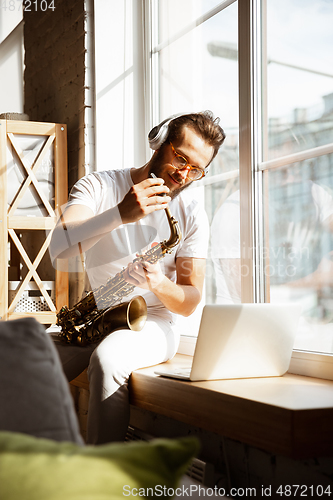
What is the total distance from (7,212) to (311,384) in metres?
1.91

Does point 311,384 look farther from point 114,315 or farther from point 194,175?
point 194,175

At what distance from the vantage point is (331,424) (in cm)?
114

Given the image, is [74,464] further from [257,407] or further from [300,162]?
[300,162]

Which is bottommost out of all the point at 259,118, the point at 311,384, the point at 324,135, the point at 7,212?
the point at 311,384

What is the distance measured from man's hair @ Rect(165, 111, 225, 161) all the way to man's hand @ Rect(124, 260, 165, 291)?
0.55m

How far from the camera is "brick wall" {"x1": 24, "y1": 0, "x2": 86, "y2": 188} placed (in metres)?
2.80

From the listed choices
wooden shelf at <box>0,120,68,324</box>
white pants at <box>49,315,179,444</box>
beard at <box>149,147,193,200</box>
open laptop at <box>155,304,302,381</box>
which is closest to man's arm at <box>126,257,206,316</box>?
white pants at <box>49,315,179,444</box>

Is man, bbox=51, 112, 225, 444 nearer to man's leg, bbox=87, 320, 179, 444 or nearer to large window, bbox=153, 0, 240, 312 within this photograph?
man's leg, bbox=87, 320, 179, 444

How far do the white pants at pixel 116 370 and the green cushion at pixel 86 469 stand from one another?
1.07m

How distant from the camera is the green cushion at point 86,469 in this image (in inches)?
19.6

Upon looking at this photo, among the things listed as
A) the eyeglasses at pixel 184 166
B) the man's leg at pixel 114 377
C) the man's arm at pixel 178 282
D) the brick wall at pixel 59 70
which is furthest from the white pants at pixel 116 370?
the brick wall at pixel 59 70

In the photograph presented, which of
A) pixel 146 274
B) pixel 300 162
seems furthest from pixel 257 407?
pixel 300 162

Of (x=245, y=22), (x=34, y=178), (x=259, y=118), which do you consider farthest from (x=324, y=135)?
(x=34, y=178)

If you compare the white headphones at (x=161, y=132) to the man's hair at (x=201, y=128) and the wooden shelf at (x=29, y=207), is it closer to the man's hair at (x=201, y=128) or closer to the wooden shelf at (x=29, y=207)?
the man's hair at (x=201, y=128)
